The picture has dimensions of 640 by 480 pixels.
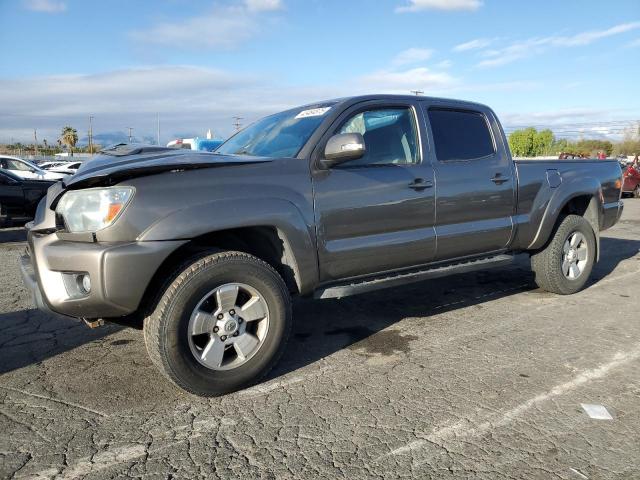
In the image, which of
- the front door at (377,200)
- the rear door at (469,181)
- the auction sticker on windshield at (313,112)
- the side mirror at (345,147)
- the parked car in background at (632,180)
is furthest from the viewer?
the parked car in background at (632,180)

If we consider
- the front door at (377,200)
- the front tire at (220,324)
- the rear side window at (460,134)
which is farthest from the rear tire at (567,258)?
the front tire at (220,324)

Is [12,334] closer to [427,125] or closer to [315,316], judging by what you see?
[315,316]

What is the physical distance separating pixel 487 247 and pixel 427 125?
47.6 inches

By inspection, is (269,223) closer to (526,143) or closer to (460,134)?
(460,134)

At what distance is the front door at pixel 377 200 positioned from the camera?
3.46 m

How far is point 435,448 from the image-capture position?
2486 millimetres

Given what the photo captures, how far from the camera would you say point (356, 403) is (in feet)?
9.66

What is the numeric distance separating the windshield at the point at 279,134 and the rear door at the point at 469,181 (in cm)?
102

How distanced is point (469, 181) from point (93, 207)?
9.48 ft

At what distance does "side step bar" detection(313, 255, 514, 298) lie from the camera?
137 inches

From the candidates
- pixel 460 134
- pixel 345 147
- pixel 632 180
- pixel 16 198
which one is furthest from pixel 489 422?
pixel 632 180

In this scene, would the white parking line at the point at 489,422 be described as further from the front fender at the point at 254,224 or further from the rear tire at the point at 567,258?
the rear tire at the point at 567,258

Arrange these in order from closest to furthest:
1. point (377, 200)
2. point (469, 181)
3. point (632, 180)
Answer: point (377, 200)
point (469, 181)
point (632, 180)

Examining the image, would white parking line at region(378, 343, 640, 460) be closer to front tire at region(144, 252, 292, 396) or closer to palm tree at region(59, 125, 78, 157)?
front tire at region(144, 252, 292, 396)
